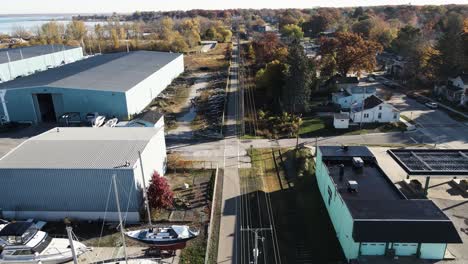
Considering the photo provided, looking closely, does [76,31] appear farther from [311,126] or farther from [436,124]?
[436,124]

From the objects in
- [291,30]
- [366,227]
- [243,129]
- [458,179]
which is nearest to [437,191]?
[458,179]

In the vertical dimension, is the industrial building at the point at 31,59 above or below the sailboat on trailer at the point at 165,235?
above

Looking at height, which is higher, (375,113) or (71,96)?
(71,96)

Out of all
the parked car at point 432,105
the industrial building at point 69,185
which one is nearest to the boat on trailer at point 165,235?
the industrial building at point 69,185

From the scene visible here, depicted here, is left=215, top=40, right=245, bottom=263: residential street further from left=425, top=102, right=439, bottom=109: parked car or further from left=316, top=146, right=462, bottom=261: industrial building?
left=425, top=102, right=439, bottom=109: parked car

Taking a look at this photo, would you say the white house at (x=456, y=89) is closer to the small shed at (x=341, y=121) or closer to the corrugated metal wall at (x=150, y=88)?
the small shed at (x=341, y=121)

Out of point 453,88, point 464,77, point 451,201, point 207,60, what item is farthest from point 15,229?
point 207,60
